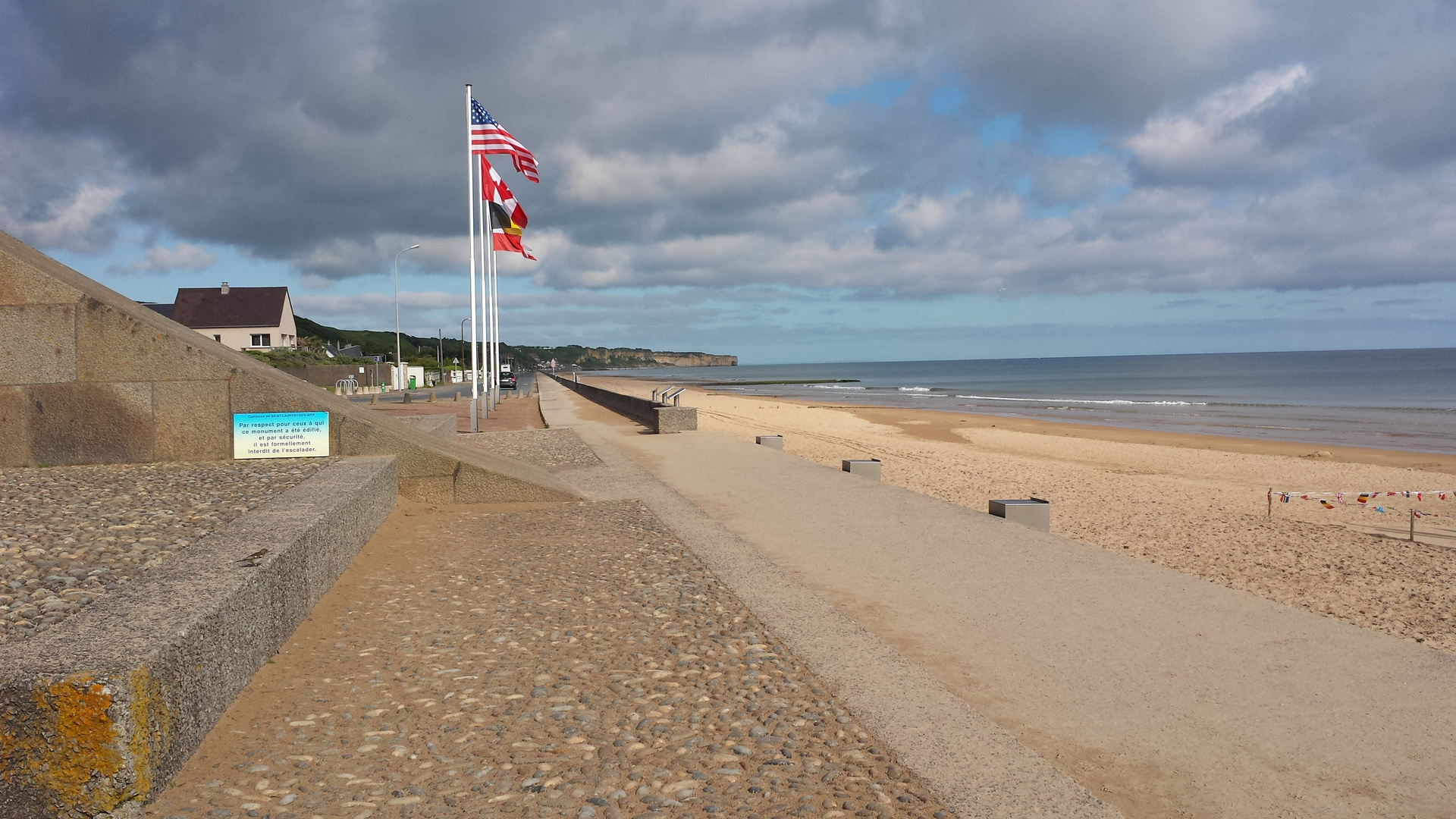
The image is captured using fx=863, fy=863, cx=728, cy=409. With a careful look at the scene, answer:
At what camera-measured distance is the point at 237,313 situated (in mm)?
65812

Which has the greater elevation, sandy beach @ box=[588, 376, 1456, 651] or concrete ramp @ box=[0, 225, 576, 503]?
concrete ramp @ box=[0, 225, 576, 503]

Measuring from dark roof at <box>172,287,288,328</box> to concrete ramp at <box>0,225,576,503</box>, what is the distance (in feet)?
212

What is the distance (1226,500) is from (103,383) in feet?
46.2

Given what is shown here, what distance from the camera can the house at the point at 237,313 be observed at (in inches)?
2549

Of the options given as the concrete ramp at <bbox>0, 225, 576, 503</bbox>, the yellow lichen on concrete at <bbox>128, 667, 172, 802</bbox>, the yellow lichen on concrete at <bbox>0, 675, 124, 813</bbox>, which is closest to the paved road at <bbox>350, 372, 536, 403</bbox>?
the concrete ramp at <bbox>0, 225, 576, 503</bbox>

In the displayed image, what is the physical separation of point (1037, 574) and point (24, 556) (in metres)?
5.98

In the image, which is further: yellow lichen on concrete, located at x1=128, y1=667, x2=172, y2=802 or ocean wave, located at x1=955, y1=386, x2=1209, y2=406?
ocean wave, located at x1=955, y1=386, x2=1209, y2=406

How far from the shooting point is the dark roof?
2549 inches

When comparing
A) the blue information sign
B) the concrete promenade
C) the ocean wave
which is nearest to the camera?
the concrete promenade

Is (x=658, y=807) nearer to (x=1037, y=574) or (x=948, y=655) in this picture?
(x=948, y=655)

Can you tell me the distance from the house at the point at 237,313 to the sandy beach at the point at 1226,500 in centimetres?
5206

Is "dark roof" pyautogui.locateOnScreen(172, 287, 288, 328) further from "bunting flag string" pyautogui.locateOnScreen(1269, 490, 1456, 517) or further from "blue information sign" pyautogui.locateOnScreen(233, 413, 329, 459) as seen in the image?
"bunting flag string" pyautogui.locateOnScreen(1269, 490, 1456, 517)

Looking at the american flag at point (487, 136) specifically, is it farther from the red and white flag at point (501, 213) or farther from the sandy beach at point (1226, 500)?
the sandy beach at point (1226, 500)

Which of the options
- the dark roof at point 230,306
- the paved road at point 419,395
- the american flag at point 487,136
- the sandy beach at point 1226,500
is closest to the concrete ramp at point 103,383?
the sandy beach at point 1226,500
